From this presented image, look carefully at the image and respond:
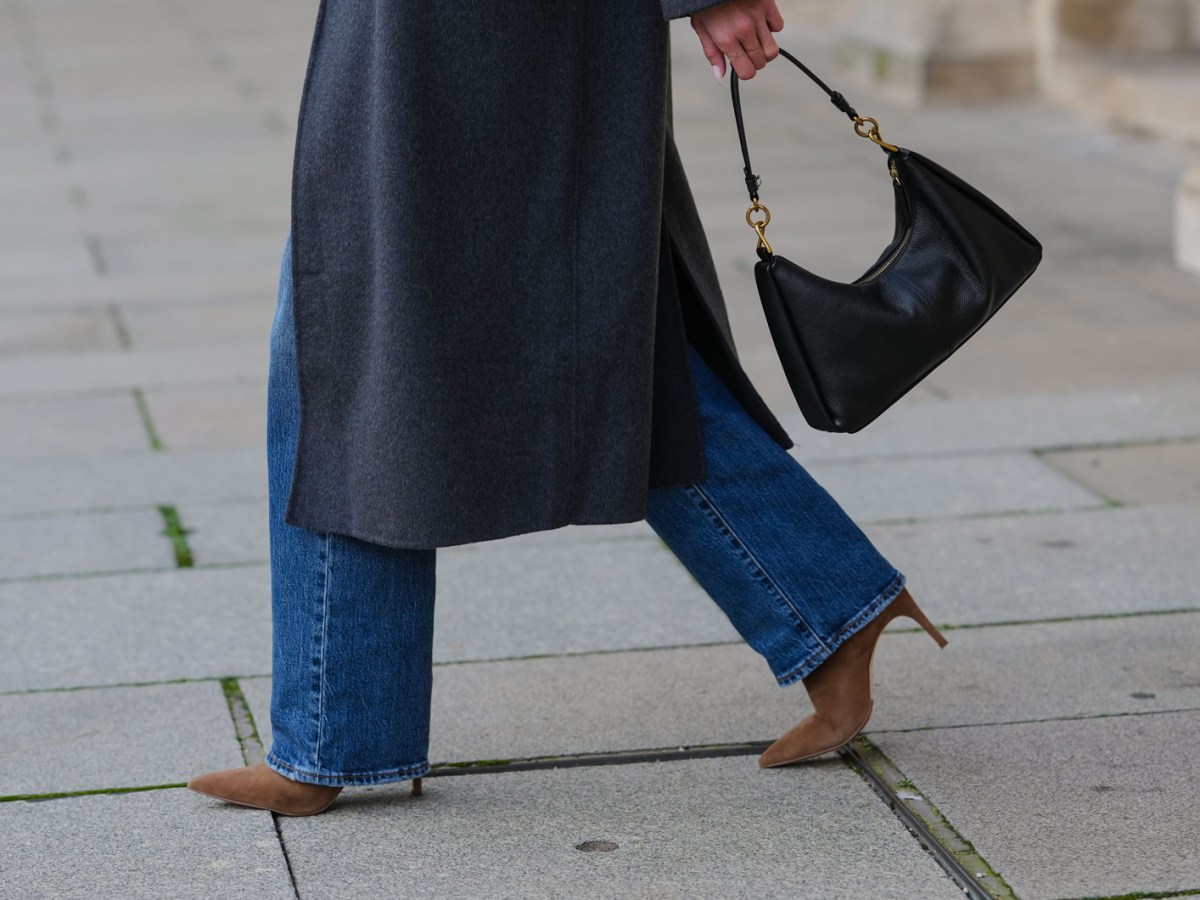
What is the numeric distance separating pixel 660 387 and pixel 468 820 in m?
0.69

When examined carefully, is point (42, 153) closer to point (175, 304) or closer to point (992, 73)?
point (175, 304)

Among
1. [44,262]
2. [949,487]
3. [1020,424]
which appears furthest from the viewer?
[44,262]

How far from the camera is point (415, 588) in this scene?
2566mm

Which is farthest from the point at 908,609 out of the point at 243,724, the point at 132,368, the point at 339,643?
the point at 132,368

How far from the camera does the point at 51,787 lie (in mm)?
2779

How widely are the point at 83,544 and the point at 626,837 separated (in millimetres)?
1930

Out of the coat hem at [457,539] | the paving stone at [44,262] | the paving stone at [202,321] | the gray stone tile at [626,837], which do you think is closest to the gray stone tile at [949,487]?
the gray stone tile at [626,837]

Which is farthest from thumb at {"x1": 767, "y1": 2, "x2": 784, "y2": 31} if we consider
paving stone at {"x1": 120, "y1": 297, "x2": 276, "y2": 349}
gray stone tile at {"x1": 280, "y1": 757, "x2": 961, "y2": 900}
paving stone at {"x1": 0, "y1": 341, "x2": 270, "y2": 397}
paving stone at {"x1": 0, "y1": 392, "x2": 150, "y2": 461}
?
paving stone at {"x1": 120, "y1": 297, "x2": 276, "y2": 349}

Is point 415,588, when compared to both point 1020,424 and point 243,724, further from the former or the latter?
point 1020,424

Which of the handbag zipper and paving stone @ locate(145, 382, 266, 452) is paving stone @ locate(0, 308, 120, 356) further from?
the handbag zipper

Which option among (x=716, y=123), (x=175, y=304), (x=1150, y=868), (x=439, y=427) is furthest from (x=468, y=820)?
(x=716, y=123)

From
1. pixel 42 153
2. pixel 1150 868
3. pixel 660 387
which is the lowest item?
pixel 42 153

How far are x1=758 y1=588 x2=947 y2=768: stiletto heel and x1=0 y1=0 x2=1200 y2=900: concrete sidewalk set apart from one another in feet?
0.22

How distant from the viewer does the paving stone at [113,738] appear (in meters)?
2.82
